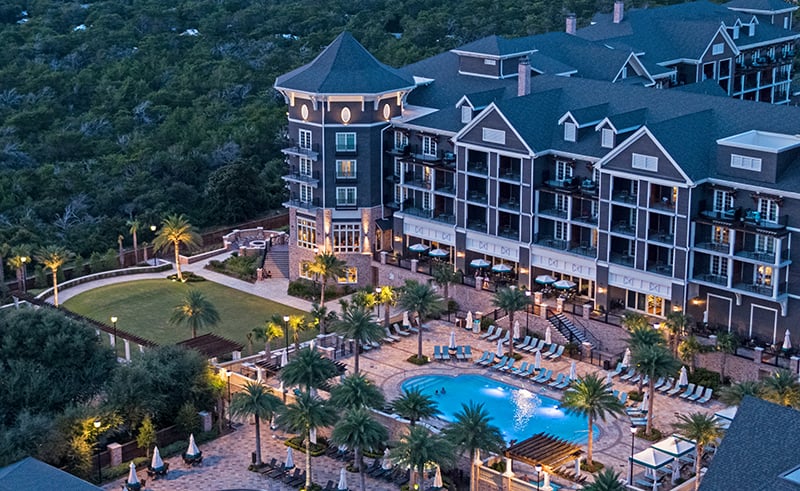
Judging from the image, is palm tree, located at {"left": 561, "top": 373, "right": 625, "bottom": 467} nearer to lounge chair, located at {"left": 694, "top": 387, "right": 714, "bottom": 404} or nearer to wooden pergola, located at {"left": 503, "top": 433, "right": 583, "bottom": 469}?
wooden pergola, located at {"left": 503, "top": 433, "right": 583, "bottom": 469}

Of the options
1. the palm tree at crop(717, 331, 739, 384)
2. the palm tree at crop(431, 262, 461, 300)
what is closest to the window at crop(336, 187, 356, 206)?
the palm tree at crop(431, 262, 461, 300)

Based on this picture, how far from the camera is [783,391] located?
167 ft

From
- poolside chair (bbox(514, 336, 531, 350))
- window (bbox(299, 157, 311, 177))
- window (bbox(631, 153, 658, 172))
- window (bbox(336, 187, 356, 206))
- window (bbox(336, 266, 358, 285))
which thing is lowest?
poolside chair (bbox(514, 336, 531, 350))

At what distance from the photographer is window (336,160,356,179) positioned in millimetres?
75062

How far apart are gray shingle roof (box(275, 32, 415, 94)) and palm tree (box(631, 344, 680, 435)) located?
84.7 ft

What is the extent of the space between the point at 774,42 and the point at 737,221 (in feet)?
130

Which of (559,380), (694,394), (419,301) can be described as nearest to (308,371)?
(419,301)

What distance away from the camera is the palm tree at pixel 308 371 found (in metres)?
54.7

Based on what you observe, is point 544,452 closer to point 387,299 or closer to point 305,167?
point 387,299

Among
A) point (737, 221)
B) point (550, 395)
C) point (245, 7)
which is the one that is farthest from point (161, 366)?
point (245, 7)

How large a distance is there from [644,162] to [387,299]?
49.7 ft

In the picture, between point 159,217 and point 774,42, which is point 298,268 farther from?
point 774,42

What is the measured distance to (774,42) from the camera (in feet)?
313

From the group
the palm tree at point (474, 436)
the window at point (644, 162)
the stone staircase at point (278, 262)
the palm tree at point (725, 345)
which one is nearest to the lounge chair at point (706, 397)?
the palm tree at point (725, 345)
